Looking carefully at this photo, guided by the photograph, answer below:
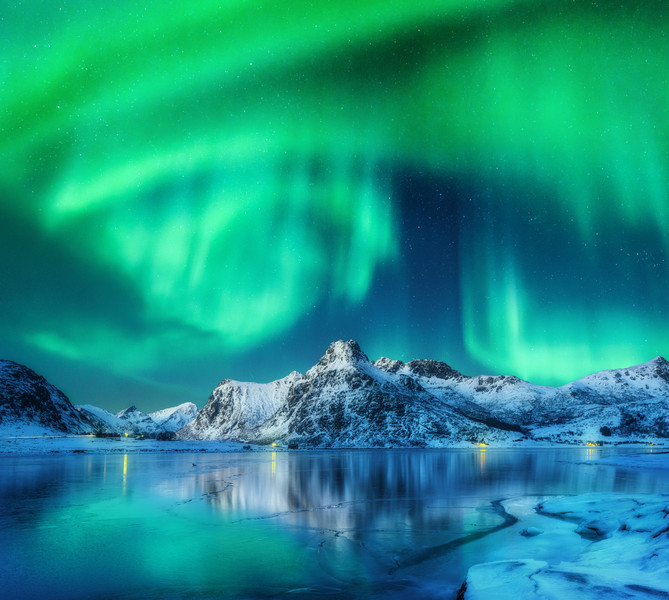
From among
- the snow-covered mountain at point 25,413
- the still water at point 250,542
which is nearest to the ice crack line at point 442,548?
the still water at point 250,542

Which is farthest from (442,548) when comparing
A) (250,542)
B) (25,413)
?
(25,413)

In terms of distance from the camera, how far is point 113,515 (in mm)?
26328

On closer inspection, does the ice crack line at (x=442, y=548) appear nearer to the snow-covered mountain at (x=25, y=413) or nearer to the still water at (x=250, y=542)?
the still water at (x=250, y=542)

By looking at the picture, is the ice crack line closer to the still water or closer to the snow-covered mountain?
the still water

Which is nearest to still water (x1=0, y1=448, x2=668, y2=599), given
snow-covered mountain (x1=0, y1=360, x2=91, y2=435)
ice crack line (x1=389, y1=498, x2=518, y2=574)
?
ice crack line (x1=389, y1=498, x2=518, y2=574)

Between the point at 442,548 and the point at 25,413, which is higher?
the point at 442,548

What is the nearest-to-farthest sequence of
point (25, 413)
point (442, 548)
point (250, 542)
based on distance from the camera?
point (442, 548)
point (250, 542)
point (25, 413)

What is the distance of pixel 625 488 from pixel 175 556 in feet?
124

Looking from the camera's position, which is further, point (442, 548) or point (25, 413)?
point (25, 413)

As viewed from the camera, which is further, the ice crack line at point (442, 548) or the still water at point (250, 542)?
the ice crack line at point (442, 548)

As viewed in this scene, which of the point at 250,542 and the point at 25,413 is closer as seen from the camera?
the point at 250,542

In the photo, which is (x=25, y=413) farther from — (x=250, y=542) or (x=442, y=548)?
(x=442, y=548)

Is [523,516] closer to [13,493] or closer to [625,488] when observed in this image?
[625,488]

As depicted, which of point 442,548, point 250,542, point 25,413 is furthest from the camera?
point 25,413
